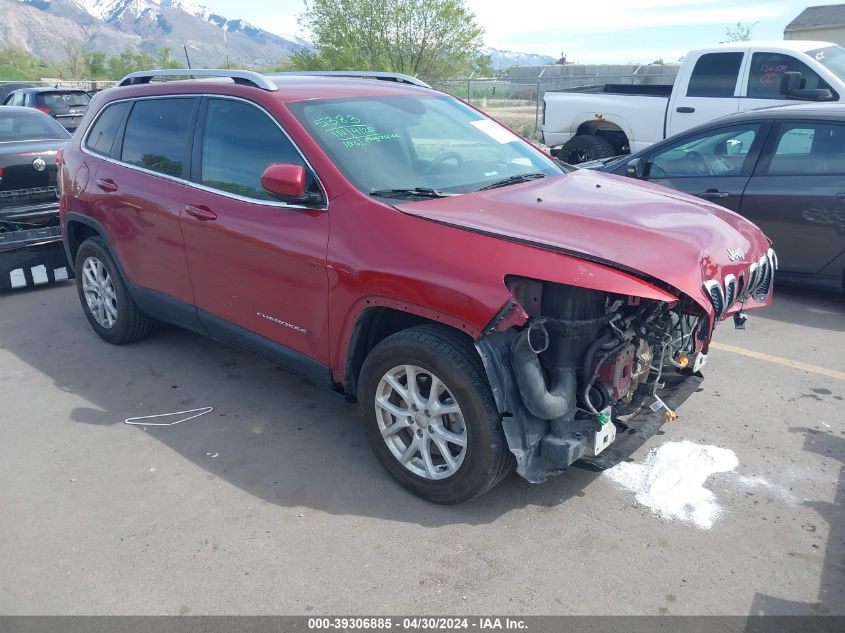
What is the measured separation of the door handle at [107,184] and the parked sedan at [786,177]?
489 centimetres

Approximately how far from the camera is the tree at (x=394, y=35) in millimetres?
24719

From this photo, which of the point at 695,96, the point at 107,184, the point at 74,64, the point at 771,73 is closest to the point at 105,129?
the point at 107,184

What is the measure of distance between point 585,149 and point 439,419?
797cm

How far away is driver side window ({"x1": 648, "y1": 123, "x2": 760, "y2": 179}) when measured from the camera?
643 centimetres

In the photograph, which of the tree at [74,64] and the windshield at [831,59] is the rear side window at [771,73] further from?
the tree at [74,64]

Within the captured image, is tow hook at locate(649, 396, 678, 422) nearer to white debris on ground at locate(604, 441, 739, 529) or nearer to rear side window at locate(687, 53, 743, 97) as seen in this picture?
white debris on ground at locate(604, 441, 739, 529)

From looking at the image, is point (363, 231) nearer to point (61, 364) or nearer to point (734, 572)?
point (734, 572)

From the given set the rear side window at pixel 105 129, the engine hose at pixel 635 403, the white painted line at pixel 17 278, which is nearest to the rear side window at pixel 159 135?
the rear side window at pixel 105 129

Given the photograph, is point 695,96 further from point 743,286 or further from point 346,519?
point 346,519

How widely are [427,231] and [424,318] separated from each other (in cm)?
45

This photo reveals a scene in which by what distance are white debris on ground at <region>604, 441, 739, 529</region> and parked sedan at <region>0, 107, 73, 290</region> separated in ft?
19.3

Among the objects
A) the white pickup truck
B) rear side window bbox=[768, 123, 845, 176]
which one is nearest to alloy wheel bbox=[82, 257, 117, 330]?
rear side window bbox=[768, 123, 845, 176]

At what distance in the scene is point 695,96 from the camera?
9.52 metres

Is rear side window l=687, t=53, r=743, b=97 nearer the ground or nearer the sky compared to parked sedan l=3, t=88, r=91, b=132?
nearer the sky
